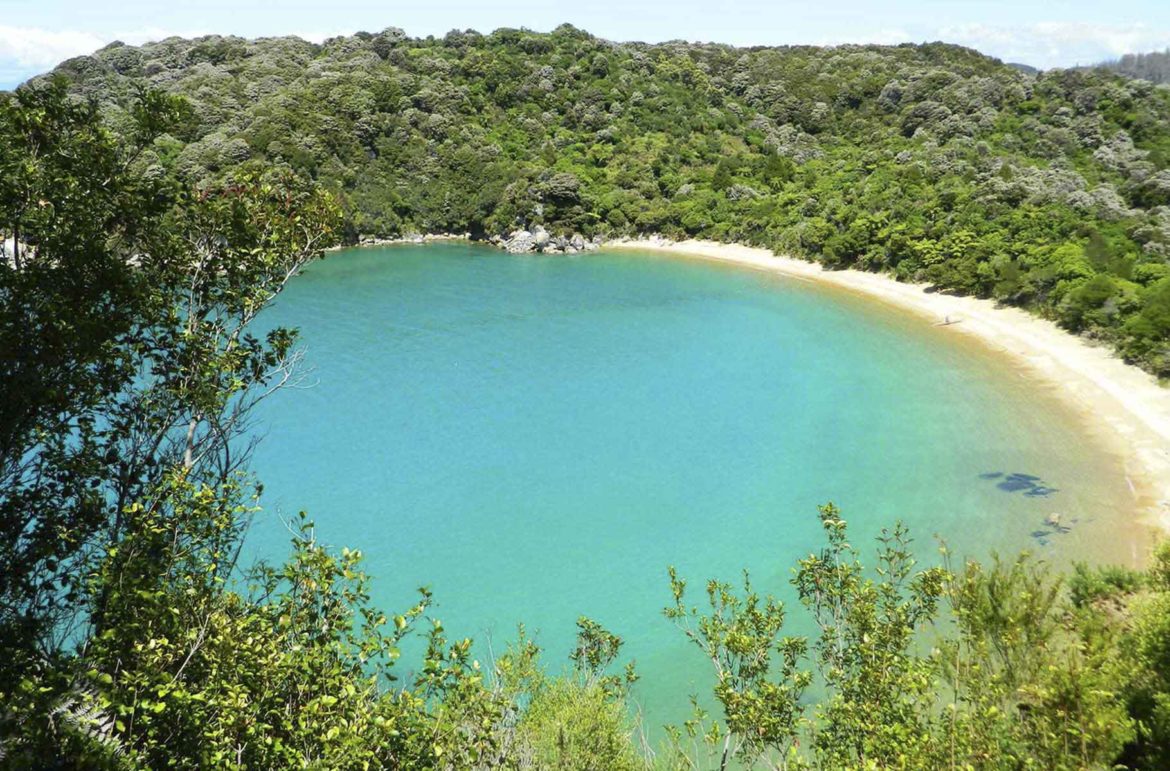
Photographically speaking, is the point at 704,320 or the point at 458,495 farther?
the point at 704,320

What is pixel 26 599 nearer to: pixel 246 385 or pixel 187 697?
pixel 187 697

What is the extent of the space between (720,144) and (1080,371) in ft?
193

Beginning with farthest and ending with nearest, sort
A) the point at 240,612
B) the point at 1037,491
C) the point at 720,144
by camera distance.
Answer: the point at 720,144, the point at 1037,491, the point at 240,612

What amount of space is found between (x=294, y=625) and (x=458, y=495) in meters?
20.3

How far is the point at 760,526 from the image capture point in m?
25.3

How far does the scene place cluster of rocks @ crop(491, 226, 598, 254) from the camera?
2945 inches

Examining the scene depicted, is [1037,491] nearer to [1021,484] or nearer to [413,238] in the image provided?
[1021,484]

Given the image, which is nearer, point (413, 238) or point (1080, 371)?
point (1080, 371)

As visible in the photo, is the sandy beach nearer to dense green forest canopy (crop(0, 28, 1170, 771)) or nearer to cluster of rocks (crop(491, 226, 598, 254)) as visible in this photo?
dense green forest canopy (crop(0, 28, 1170, 771))

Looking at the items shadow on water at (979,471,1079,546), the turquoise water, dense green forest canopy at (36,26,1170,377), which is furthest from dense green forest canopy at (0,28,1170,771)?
dense green forest canopy at (36,26,1170,377)

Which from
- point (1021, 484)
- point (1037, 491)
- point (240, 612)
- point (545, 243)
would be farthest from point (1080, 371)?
point (545, 243)

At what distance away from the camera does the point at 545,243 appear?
75.1 m

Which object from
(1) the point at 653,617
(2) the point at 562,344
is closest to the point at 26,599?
(1) the point at 653,617

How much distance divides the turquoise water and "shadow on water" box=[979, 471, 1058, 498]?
0.34 feet
